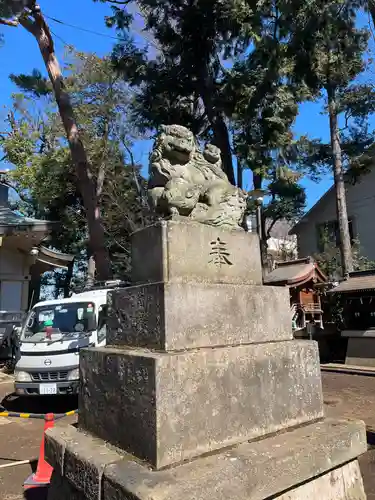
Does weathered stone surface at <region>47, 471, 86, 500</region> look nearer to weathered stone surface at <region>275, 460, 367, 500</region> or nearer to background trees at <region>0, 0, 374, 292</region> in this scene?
weathered stone surface at <region>275, 460, 367, 500</region>

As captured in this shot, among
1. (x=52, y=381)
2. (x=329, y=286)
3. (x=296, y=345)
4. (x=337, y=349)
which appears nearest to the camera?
(x=296, y=345)

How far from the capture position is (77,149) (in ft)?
35.5

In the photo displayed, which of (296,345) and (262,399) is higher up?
(296,345)

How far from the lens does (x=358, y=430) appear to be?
8.68 ft

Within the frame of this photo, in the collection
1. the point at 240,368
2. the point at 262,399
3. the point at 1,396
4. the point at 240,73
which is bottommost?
the point at 1,396

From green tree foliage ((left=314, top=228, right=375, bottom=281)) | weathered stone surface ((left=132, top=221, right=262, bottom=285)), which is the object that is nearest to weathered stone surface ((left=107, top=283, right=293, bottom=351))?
weathered stone surface ((left=132, top=221, right=262, bottom=285))

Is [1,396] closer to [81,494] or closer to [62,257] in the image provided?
[62,257]

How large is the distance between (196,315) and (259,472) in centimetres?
91

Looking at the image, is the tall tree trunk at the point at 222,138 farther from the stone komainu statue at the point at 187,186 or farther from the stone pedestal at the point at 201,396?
the stone pedestal at the point at 201,396

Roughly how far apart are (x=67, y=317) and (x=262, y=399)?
678 cm

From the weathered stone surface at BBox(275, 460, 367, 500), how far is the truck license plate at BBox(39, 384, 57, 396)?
587 cm

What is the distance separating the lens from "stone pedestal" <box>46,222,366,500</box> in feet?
6.79

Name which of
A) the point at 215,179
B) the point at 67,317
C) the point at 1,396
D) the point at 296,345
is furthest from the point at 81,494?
the point at 1,396

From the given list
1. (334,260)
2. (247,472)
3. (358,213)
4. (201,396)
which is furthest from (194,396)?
(358,213)
